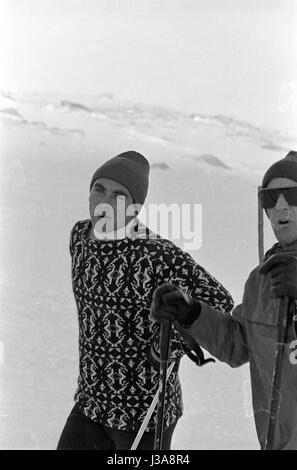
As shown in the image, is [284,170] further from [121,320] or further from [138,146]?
[138,146]

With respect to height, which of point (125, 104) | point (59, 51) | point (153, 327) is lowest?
point (153, 327)

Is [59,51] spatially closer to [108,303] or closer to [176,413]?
[108,303]

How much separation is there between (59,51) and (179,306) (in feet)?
3.78

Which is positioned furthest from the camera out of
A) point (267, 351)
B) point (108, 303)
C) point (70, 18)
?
point (70, 18)

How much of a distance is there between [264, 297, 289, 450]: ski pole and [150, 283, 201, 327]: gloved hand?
138 mm

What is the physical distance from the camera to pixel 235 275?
77.2 inches

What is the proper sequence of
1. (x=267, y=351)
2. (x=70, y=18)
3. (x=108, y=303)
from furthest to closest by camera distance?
(x=70, y=18), (x=108, y=303), (x=267, y=351)

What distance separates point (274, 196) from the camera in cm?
100

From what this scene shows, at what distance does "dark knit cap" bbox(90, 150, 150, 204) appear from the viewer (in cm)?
122

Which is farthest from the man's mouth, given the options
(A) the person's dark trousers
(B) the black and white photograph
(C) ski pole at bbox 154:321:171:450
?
(B) the black and white photograph

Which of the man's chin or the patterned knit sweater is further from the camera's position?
the patterned knit sweater

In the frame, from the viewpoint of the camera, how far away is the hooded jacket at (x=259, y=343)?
93 centimetres

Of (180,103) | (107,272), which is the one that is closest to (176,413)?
(107,272)

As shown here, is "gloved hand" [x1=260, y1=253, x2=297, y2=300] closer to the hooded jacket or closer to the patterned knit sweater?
the hooded jacket
